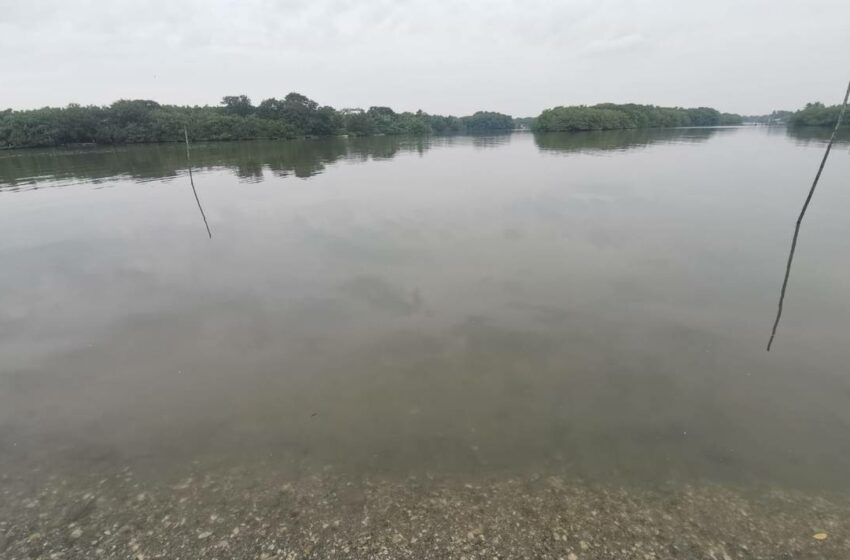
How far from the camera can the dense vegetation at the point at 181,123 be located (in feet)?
204

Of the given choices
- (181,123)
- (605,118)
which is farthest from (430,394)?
(605,118)

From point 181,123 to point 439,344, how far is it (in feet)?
271

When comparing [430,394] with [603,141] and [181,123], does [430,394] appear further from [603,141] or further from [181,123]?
[181,123]

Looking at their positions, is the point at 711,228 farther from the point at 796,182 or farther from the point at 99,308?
the point at 99,308

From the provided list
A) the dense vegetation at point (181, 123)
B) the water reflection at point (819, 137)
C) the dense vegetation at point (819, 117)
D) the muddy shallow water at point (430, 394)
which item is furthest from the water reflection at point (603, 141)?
the dense vegetation at point (181, 123)

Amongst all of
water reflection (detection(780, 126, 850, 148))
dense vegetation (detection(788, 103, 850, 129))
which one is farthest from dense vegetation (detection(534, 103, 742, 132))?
water reflection (detection(780, 126, 850, 148))

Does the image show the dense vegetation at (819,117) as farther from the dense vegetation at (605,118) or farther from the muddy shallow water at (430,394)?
the muddy shallow water at (430,394)

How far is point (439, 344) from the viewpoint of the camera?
798 cm

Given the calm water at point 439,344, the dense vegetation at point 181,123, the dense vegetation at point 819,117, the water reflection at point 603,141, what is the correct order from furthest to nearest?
the dense vegetation at point 819,117 → the dense vegetation at point 181,123 → the water reflection at point 603,141 → the calm water at point 439,344

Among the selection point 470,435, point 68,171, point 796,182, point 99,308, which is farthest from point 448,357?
point 68,171

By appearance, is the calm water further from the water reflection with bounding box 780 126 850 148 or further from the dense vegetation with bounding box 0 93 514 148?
the water reflection with bounding box 780 126 850 148

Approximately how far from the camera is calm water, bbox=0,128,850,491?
5.64m

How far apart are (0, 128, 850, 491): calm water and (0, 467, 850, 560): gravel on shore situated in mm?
343

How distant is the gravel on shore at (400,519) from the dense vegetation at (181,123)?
54.1 meters
